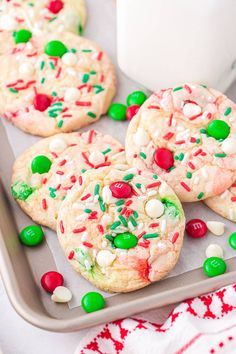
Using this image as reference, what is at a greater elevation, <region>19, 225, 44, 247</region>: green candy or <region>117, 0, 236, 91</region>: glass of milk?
<region>117, 0, 236, 91</region>: glass of milk

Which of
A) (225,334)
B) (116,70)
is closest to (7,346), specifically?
(225,334)

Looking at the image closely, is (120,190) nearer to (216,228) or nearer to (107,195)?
(107,195)

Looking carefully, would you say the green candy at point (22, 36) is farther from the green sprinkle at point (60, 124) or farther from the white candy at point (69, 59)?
the green sprinkle at point (60, 124)

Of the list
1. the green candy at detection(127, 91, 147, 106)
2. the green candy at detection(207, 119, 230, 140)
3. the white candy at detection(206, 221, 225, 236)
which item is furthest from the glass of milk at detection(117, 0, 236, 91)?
the white candy at detection(206, 221, 225, 236)

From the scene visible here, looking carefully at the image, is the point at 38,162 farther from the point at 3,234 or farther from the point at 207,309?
the point at 207,309

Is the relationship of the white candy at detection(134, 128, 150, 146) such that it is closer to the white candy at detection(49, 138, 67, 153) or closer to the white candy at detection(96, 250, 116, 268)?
the white candy at detection(49, 138, 67, 153)

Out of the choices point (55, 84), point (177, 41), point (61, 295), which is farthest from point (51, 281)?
point (177, 41)
